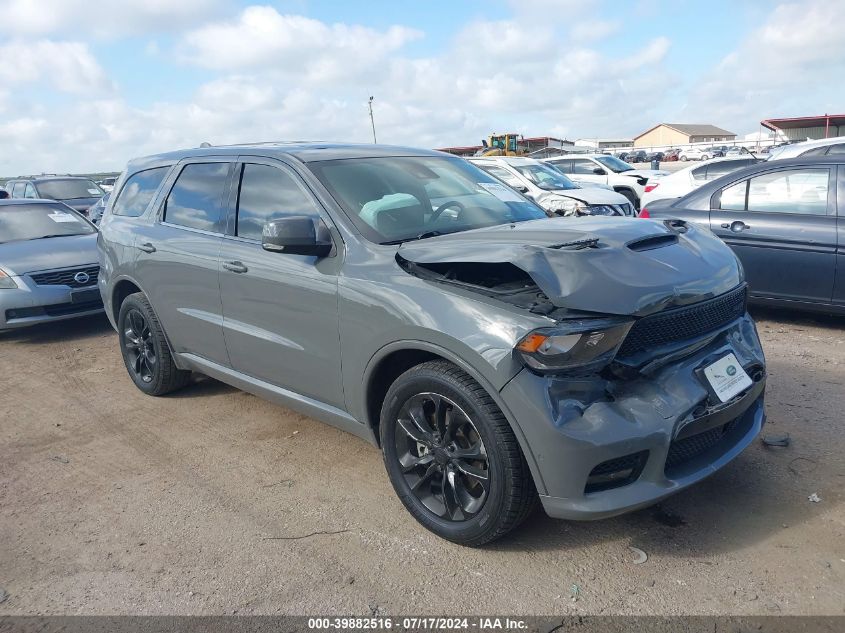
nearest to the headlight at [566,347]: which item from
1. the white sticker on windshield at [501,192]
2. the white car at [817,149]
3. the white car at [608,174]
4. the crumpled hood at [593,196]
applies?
the white sticker on windshield at [501,192]

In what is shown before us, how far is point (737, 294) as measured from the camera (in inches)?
129

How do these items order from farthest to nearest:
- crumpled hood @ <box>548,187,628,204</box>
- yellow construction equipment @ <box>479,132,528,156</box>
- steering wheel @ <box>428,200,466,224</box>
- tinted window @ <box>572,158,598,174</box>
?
1. yellow construction equipment @ <box>479,132,528,156</box>
2. tinted window @ <box>572,158,598,174</box>
3. crumpled hood @ <box>548,187,628,204</box>
4. steering wheel @ <box>428,200,466,224</box>

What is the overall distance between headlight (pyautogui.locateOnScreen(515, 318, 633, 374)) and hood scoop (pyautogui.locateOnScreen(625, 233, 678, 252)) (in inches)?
23.5

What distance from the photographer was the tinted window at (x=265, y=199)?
12.4 ft

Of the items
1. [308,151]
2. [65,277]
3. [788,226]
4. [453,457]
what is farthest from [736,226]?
[65,277]

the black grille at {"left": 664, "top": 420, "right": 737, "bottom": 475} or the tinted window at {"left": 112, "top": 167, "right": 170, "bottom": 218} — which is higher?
the tinted window at {"left": 112, "top": 167, "right": 170, "bottom": 218}

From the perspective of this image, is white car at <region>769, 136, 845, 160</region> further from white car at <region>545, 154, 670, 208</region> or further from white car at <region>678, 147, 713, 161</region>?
white car at <region>678, 147, 713, 161</region>

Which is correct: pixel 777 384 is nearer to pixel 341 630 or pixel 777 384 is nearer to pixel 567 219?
pixel 567 219

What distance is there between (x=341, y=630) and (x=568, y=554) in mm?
1032

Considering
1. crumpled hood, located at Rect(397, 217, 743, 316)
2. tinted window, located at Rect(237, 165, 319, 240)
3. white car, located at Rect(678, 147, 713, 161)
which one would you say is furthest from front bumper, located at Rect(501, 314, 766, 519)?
white car, located at Rect(678, 147, 713, 161)

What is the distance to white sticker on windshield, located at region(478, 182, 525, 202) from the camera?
4.30 meters

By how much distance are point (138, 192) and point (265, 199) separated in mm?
1815

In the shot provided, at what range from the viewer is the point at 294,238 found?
3.37 metres

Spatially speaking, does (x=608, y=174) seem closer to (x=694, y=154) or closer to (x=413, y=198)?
(x=413, y=198)
